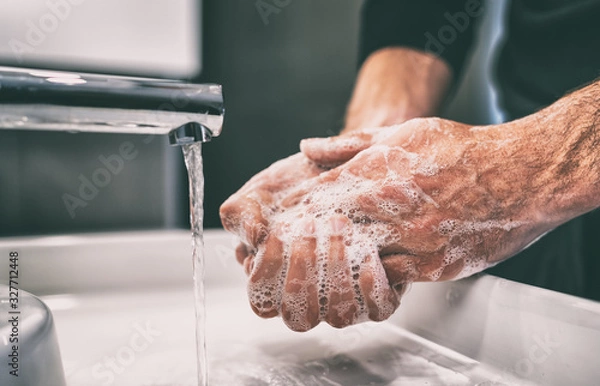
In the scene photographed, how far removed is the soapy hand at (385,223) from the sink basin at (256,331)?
69 millimetres

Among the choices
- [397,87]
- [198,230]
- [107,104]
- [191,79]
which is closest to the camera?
[107,104]

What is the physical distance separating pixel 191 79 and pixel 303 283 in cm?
148

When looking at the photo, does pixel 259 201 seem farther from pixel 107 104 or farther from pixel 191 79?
pixel 191 79

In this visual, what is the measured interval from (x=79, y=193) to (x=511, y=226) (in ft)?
4.87

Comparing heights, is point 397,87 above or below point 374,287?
above

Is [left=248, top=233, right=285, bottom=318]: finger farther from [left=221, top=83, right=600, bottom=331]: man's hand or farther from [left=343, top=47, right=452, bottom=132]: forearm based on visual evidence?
[left=343, top=47, right=452, bottom=132]: forearm

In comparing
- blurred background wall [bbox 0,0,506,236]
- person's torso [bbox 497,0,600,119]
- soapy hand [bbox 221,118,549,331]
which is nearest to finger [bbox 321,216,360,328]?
soapy hand [bbox 221,118,549,331]

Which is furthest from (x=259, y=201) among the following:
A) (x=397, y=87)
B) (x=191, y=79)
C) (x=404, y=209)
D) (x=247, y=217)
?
(x=191, y=79)

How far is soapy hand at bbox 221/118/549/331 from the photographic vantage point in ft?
1.37

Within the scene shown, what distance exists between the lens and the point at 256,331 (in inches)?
23.2

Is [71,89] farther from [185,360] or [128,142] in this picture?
[128,142]

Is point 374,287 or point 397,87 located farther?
point 397,87

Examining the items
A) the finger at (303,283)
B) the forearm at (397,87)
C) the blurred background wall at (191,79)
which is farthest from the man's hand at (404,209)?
the blurred background wall at (191,79)

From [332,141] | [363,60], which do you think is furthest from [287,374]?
[363,60]
